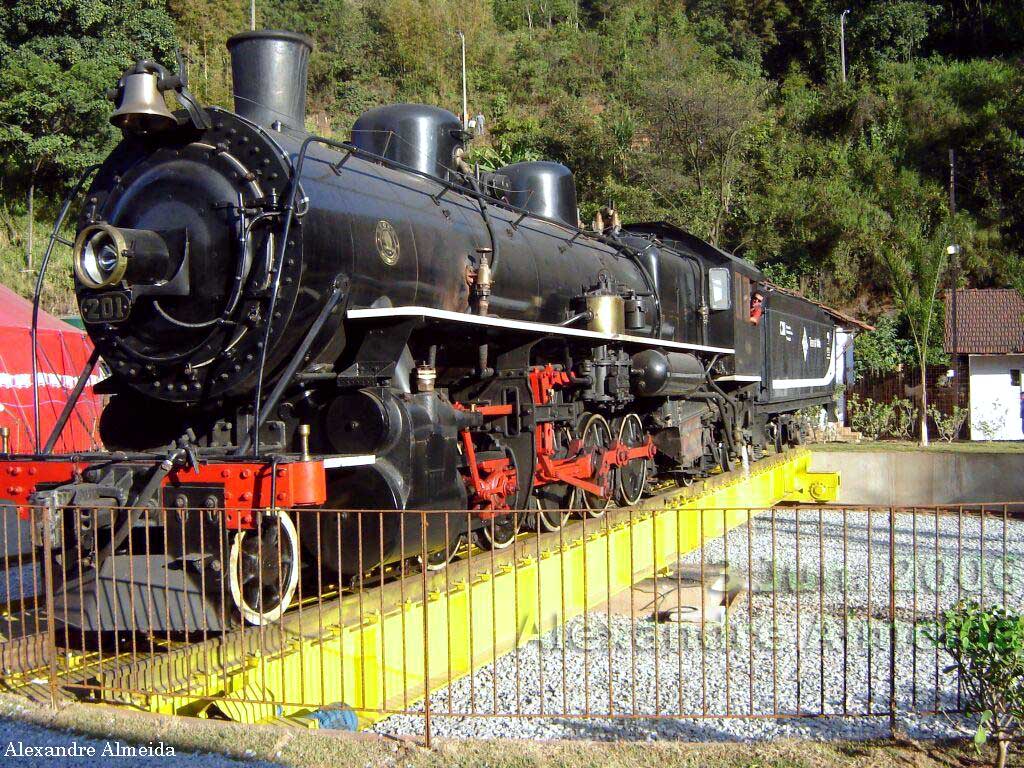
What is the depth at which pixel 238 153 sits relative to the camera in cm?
582

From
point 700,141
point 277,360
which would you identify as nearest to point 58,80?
point 700,141

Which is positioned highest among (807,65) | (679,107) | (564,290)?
(807,65)

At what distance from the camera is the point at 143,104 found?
579cm

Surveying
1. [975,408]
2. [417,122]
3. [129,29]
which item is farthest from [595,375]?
[129,29]

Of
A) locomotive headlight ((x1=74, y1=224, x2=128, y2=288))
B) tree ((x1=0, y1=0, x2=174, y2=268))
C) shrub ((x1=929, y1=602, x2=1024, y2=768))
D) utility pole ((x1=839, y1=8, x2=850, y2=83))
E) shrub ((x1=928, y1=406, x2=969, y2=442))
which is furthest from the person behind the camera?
utility pole ((x1=839, y1=8, x2=850, y2=83))

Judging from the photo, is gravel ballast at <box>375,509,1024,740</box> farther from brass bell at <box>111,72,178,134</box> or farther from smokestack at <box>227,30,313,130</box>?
smokestack at <box>227,30,313,130</box>

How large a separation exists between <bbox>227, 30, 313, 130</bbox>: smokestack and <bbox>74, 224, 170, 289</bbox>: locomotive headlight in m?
1.68

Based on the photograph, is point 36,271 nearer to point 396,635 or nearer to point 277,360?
point 277,360

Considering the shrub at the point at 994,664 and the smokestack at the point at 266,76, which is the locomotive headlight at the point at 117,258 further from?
the shrub at the point at 994,664

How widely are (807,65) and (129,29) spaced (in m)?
35.5

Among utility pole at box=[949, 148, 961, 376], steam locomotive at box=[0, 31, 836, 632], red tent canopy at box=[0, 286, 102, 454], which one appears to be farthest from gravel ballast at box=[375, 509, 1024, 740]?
utility pole at box=[949, 148, 961, 376]

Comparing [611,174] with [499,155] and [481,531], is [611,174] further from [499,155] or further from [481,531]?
[481,531]

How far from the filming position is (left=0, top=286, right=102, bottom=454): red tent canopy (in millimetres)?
13898

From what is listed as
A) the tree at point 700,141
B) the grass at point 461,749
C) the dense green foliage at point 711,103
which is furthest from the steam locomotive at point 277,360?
the tree at point 700,141
